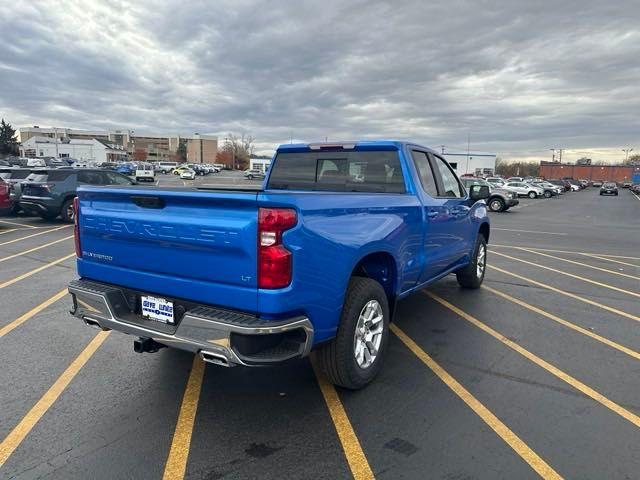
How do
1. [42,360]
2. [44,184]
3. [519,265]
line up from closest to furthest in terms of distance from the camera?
1. [42,360]
2. [519,265]
3. [44,184]

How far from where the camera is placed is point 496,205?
80.6 feet

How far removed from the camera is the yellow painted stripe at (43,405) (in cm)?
283

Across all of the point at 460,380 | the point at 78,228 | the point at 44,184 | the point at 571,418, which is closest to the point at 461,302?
the point at 460,380

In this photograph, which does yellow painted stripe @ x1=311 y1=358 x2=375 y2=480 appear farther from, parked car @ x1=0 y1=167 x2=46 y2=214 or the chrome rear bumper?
parked car @ x1=0 y1=167 x2=46 y2=214

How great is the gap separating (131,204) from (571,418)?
137 inches

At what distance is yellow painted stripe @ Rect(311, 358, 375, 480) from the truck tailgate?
108cm

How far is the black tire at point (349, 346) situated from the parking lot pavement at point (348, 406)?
0.58 feet

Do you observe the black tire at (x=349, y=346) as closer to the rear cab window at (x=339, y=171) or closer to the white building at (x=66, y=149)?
the rear cab window at (x=339, y=171)

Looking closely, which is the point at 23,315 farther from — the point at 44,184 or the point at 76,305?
the point at 44,184

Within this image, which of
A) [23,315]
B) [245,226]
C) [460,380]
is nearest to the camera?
[245,226]

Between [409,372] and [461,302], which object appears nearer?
[409,372]

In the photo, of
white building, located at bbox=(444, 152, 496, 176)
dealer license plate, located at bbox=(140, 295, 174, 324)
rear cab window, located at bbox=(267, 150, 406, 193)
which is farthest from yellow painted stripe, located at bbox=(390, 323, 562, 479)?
white building, located at bbox=(444, 152, 496, 176)

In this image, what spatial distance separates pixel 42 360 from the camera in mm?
4070

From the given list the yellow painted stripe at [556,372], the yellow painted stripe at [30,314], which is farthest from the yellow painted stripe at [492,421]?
the yellow painted stripe at [30,314]
